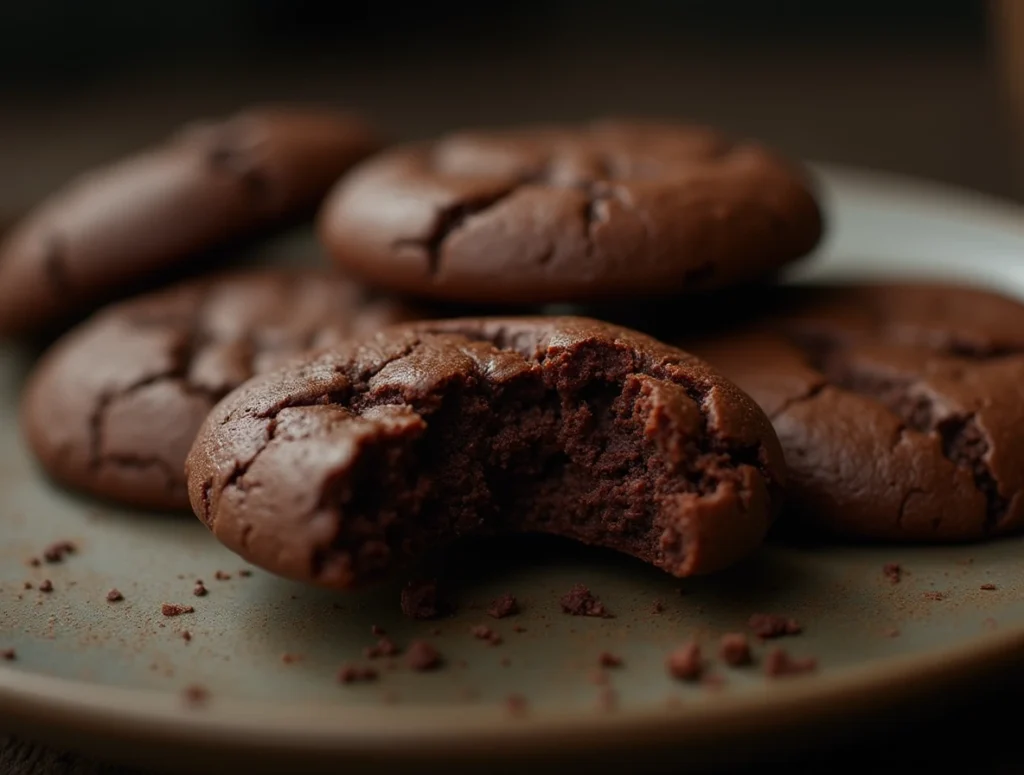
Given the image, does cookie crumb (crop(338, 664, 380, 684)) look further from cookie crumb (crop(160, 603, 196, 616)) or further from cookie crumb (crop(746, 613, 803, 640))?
cookie crumb (crop(746, 613, 803, 640))

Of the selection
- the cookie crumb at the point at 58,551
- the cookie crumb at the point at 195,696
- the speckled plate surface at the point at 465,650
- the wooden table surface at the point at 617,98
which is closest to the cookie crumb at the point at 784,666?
the speckled plate surface at the point at 465,650

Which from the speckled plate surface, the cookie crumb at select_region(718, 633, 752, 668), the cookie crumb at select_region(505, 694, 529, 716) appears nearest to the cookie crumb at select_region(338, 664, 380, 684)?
the speckled plate surface

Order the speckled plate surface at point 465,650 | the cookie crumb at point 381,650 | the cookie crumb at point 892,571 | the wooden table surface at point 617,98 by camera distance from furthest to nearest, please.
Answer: the wooden table surface at point 617,98 < the cookie crumb at point 892,571 < the cookie crumb at point 381,650 < the speckled plate surface at point 465,650

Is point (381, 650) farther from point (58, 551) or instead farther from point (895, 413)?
point (895, 413)

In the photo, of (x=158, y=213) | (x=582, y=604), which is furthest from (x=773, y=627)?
(x=158, y=213)

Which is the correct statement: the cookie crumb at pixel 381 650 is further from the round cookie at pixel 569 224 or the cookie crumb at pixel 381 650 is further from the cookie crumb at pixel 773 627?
the round cookie at pixel 569 224

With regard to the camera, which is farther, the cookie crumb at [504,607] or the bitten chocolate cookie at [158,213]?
the bitten chocolate cookie at [158,213]

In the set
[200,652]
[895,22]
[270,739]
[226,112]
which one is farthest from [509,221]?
[895,22]

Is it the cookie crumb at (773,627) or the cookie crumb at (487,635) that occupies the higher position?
the cookie crumb at (487,635)

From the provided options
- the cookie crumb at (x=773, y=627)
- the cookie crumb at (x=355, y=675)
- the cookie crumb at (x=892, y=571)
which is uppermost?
the cookie crumb at (x=355, y=675)
